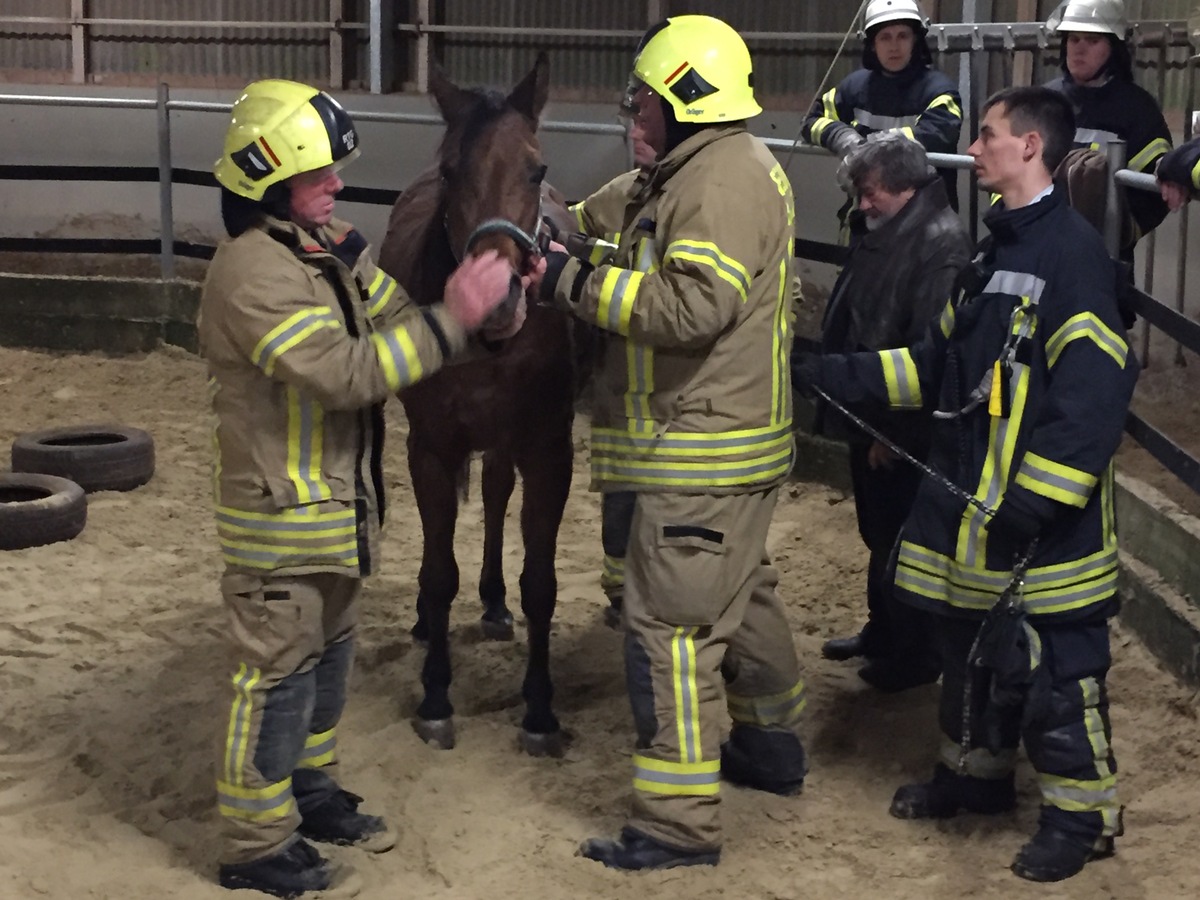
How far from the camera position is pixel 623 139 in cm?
780

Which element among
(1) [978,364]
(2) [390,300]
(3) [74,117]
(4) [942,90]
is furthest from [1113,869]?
(3) [74,117]

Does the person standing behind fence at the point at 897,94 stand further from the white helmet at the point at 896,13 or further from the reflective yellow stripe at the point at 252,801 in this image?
the reflective yellow stripe at the point at 252,801

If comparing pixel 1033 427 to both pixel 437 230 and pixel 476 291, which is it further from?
pixel 437 230

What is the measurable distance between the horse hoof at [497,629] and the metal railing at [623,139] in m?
1.74

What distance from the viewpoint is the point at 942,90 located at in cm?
564

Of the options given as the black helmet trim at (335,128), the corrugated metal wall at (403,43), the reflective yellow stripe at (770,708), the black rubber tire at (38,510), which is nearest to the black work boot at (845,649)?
the reflective yellow stripe at (770,708)

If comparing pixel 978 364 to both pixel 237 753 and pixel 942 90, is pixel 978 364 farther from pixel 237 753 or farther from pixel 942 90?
pixel 942 90

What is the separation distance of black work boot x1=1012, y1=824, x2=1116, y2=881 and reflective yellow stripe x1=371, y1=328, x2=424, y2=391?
183 centimetres

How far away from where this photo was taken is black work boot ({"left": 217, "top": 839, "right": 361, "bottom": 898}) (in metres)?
3.27

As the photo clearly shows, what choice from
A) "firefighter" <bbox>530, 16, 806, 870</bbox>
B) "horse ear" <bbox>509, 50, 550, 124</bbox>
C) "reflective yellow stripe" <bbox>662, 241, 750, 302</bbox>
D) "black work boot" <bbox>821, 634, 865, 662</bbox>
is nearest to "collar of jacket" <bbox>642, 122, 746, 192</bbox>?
"firefighter" <bbox>530, 16, 806, 870</bbox>

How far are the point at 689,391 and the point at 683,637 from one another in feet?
1.93

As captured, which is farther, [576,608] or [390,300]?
[576,608]

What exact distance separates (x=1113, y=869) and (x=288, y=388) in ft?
7.31

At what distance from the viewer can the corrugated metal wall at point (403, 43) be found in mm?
9680
